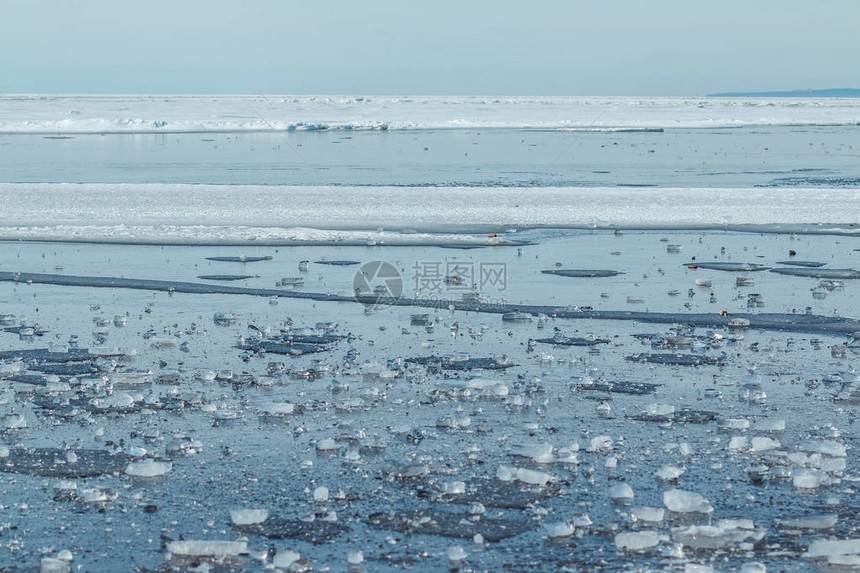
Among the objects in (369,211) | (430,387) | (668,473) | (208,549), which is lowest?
(208,549)

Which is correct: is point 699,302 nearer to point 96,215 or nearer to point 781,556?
point 781,556

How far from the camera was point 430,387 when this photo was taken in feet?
27.2

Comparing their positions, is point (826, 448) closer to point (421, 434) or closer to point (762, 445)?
point (762, 445)

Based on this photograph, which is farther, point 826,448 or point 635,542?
point 826,448

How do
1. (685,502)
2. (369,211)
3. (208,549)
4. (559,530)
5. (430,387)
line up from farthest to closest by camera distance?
(369,211) → (430,387) → (685,502) → (559,530) → (208,549)

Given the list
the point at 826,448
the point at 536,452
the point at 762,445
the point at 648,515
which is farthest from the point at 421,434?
the point at 826,448

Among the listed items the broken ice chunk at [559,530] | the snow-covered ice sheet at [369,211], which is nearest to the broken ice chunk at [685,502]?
the broken ice chunk at [559,530]

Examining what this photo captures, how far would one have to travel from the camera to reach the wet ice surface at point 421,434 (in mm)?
5371

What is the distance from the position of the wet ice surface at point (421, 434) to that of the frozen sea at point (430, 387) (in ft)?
0.08

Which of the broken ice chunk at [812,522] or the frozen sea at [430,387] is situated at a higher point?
the frozen sea at [430,387]

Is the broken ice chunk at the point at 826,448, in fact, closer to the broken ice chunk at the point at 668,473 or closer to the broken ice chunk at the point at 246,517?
the broken ice chunk at the point at 668,473

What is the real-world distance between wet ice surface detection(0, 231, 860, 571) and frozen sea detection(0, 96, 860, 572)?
1.0 inches

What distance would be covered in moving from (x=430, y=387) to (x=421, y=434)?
45.3 inches

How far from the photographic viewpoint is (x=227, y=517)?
567 centimetres
